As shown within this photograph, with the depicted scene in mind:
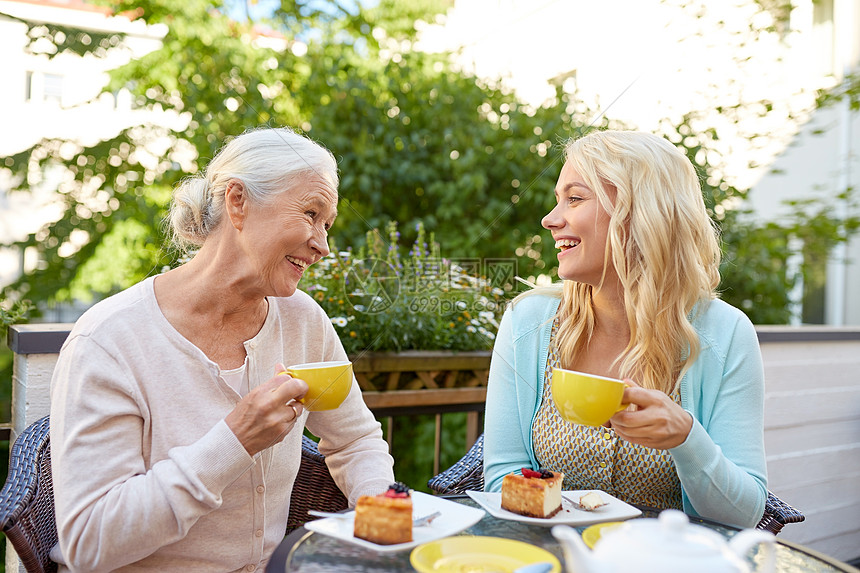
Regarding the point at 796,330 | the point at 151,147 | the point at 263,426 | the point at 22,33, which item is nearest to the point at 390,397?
the point at 263,426

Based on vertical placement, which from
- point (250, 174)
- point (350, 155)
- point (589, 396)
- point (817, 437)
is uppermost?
point (350, 155)

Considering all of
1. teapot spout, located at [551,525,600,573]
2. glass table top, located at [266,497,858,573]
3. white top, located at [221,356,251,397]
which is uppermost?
white top, located at [221,356,251,397]

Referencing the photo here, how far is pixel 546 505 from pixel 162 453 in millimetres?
758

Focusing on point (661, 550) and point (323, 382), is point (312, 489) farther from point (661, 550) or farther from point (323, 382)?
point (661, 550)

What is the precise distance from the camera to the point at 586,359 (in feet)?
5.93

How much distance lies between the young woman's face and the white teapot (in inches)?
38.0

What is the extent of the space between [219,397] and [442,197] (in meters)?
2.93

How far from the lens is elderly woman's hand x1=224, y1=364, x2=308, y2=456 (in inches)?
48.3

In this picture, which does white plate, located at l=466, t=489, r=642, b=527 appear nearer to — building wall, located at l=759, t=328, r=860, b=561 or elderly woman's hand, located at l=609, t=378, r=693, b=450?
elderly woman's hand, located at l=609, t=378, r=693, b=450

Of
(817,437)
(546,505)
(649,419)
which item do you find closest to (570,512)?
(546,505)

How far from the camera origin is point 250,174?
60.7 inches

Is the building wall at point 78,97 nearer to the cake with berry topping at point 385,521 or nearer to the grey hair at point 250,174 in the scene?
the grey hair at point 250,174

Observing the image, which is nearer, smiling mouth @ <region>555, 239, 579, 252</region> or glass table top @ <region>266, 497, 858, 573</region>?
glass table top @ <region>266, 497, 858, 573</region>

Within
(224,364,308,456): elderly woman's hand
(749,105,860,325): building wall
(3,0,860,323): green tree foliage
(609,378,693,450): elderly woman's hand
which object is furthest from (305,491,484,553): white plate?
(749,105,860,325): building wall
